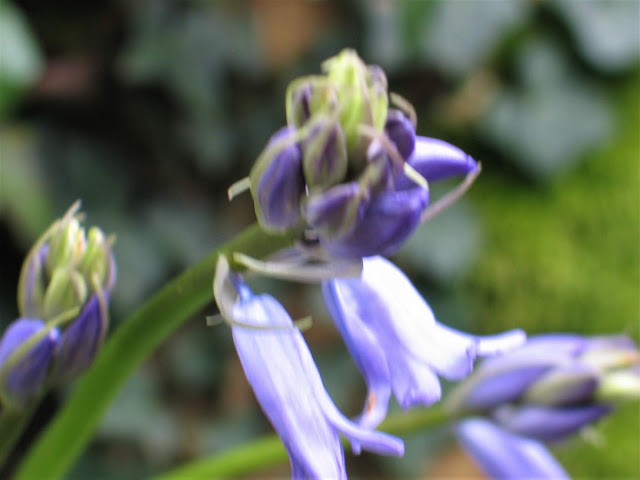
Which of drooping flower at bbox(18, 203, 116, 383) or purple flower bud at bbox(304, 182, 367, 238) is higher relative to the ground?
purple flower bud at bbox(304, 182, 367, 238)

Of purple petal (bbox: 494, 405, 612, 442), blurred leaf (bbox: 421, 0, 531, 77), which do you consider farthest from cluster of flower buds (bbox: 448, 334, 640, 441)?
blurred leaf (bbox: 421, 0, 531, 77)

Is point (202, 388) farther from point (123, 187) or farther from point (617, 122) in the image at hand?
point (617, 122)

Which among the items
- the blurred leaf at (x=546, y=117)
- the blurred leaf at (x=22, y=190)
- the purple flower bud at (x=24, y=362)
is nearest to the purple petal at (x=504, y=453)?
the purple flower bud at (x=24, y=362)

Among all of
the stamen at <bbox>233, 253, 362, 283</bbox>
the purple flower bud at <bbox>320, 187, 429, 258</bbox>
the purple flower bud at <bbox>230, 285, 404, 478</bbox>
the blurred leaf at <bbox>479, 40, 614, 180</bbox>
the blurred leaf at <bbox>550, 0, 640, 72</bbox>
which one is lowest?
the blurred leaf at <bbox>479, 40, 614, 180</bbox>

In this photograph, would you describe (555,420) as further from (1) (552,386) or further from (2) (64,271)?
(2) (64,271)

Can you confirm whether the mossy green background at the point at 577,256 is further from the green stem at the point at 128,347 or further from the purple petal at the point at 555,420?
the green stem at the point at 128,347

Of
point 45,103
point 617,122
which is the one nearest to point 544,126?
point 617,122

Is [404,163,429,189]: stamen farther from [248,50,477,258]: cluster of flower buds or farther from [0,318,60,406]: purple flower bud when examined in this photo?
[0,318,60,406]: purple flower bud
